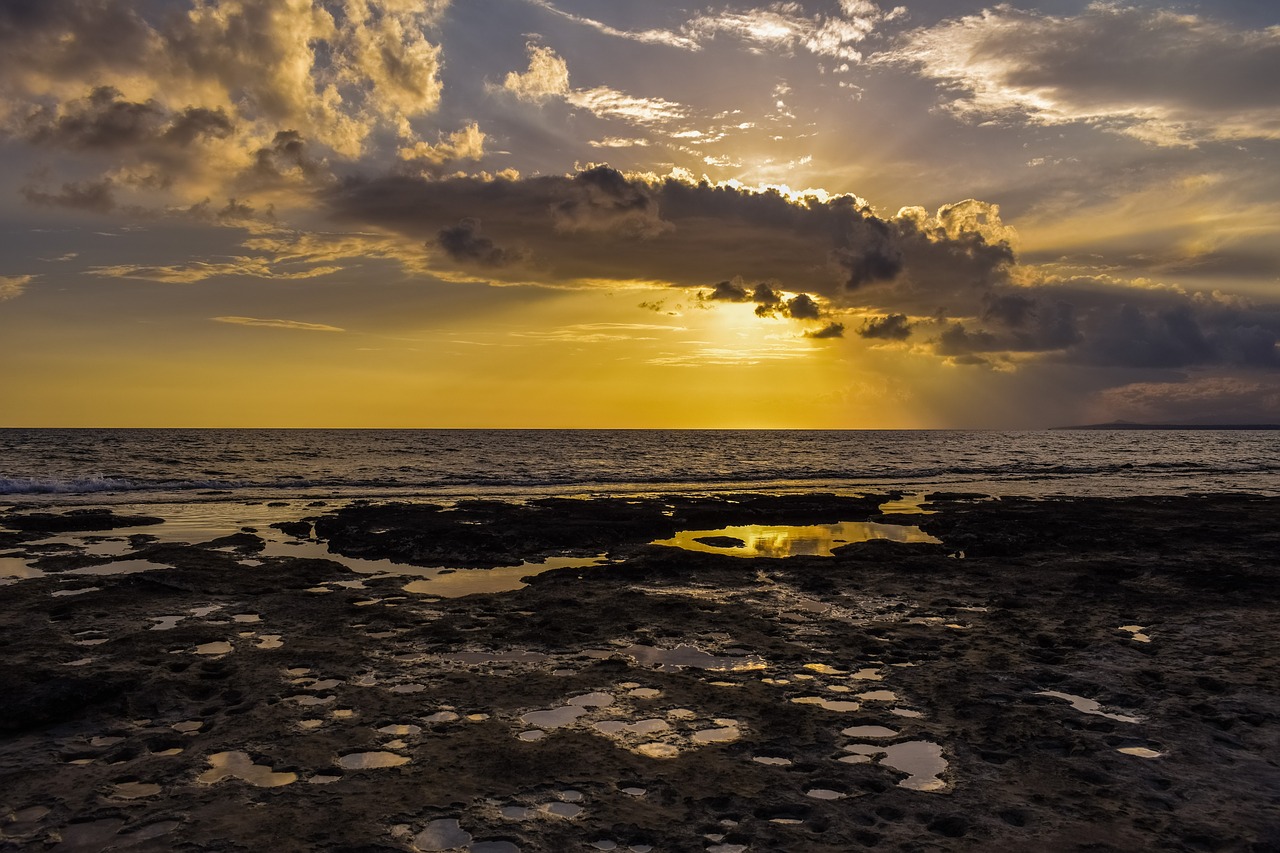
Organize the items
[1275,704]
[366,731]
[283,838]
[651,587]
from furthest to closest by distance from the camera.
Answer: [651,587]
[1275,704]
[366,731]
[283,838]

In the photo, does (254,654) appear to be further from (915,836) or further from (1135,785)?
(1135,785)

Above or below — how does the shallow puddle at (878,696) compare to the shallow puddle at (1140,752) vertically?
below

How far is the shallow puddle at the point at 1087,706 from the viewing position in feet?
31.0

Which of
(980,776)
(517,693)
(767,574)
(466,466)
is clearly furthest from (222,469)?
(980,776)

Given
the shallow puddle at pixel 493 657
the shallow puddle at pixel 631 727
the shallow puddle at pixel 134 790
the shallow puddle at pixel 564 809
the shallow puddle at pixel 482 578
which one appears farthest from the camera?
the shallow puddle at pixel 482 578

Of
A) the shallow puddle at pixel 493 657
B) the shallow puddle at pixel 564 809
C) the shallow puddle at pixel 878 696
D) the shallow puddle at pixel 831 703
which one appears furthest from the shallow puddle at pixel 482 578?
the shallow puddle at pixel 564 809

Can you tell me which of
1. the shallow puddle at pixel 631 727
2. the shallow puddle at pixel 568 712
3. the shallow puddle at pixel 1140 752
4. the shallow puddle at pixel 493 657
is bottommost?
the shallow puddle at pixel 493 657

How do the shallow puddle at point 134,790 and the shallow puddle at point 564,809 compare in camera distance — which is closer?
the shallow puddle at point 564,809

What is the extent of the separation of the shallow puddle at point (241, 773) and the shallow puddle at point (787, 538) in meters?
15.5

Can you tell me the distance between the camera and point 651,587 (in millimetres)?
17875

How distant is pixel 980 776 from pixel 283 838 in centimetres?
633

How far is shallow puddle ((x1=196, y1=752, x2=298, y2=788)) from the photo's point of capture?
7682mm

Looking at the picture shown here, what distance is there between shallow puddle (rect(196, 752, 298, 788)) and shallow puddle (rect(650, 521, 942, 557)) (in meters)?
15.5

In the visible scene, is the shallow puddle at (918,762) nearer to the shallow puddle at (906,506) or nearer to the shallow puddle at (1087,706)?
the shallow puddle at (1087,706)
